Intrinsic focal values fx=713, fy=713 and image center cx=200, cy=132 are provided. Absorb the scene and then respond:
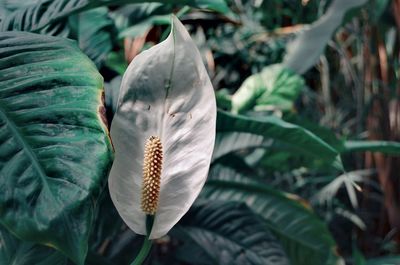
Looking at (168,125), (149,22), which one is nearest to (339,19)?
(149,22)

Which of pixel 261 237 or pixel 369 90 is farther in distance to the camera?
pixel 369 90

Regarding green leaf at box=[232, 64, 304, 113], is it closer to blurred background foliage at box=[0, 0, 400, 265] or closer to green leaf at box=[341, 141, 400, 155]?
blurred background foliage at box=[0, 0, 400, 265]

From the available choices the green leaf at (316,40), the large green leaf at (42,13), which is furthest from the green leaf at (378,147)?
the large green leaf at (42,13)

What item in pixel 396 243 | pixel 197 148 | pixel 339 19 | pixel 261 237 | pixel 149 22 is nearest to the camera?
pixel 197 148

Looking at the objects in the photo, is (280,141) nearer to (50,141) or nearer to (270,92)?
(270,92)

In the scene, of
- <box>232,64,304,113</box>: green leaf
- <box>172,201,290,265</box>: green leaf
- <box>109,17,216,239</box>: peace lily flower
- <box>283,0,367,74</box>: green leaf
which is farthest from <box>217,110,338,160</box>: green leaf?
<box>283,0,367,74</box>: green leaf

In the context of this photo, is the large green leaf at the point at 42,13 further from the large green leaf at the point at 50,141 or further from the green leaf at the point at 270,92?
the green leaf at the point at 270,92

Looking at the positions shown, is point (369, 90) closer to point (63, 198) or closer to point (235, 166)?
point (235, 166)
